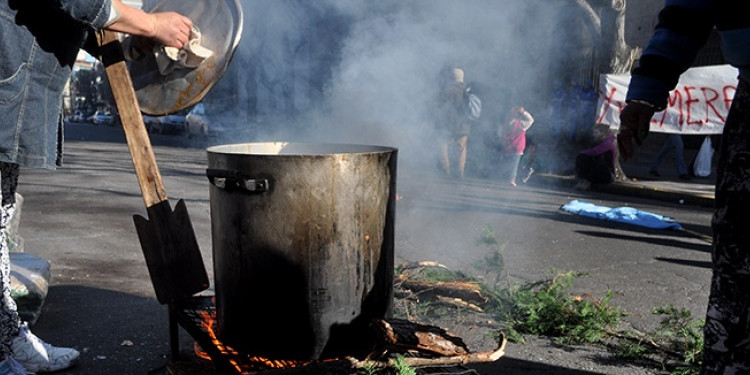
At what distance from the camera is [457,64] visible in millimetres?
8836

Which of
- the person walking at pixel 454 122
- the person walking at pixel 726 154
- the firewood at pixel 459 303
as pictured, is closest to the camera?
the person walking at pixel 726 154

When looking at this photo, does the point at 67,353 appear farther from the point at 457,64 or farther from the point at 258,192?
the point at 457,64

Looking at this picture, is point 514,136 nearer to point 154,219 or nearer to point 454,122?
point 454,122

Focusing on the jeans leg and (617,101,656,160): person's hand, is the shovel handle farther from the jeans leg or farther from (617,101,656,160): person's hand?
the jeans leg

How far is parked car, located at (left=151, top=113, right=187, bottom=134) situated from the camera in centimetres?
2845

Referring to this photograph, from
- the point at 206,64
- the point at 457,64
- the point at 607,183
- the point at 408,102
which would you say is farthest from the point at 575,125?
the point at 206,64

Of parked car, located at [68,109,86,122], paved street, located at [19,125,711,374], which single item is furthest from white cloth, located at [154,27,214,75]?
parked car, located at [68,109,86,122]

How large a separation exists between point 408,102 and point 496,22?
6.70ft

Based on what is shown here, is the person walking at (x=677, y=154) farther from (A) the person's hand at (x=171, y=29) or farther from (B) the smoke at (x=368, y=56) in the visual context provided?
(A) the person's hand at (x=171, y=29)

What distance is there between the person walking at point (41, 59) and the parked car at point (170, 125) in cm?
2785

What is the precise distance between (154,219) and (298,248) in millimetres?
668

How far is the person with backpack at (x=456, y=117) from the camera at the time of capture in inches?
361

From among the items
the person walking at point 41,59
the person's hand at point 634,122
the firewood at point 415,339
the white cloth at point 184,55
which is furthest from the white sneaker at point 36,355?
the person's hand at point 634,122

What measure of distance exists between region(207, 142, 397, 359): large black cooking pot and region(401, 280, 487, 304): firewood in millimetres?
1444
